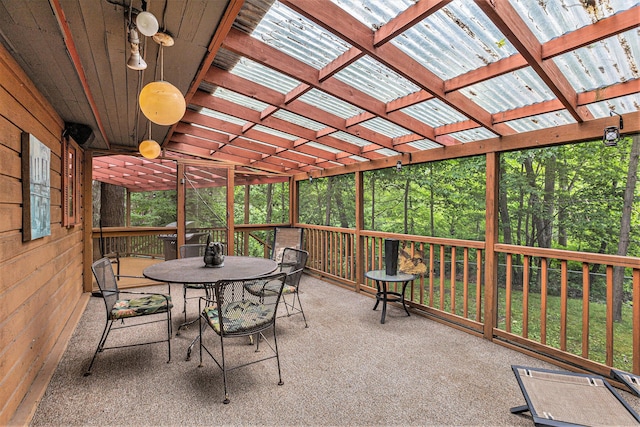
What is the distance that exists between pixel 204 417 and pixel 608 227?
26.8ft

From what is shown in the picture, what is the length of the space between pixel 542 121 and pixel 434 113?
944 millimetres

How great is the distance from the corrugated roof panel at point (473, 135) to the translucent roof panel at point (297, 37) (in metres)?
1.82

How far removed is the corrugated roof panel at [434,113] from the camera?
2760mm

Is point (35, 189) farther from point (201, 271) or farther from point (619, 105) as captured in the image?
point (619, 105)

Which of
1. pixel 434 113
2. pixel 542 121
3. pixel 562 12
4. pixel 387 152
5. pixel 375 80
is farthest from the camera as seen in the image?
pixel 387 152

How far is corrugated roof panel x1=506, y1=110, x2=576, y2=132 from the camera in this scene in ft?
8.50

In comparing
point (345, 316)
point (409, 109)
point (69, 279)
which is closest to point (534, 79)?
point (409, 109)

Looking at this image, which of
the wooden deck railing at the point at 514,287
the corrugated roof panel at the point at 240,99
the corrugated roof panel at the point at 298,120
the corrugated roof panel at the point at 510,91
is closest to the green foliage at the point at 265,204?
the wooden deck railing at the point at 514,287

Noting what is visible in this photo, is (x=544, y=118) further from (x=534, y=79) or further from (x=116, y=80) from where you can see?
(x=116, y=80)

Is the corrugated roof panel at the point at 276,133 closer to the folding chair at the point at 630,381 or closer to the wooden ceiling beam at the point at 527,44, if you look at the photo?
the wooden ceiling beam at the point at 527,44

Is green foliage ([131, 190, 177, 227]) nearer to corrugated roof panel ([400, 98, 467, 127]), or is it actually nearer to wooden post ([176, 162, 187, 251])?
wooden post ([176, 162, 187, 251])

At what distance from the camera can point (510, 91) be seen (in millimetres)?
2367

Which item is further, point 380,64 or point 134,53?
point 380,64

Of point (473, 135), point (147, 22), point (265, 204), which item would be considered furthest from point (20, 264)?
point (265, 204)
